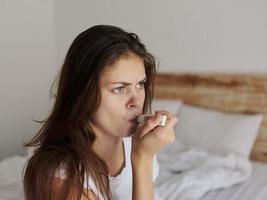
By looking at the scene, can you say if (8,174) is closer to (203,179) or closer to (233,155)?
(203,179)

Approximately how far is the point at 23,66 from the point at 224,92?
1508mm

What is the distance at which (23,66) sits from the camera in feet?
9.62

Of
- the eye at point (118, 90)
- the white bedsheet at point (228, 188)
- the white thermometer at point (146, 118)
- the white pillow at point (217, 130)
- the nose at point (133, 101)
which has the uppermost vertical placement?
the eye at point (118, 90)

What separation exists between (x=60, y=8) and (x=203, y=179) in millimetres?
1905

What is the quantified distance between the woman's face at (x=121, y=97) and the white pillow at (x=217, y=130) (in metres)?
1.18

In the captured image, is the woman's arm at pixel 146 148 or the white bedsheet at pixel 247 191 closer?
the woman's arm at pixel 146 148

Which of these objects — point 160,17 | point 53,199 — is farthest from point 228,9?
point 53,199

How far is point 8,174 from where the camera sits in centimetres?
194

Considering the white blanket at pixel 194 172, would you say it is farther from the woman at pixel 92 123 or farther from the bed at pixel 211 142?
the woman at pixel 92 123

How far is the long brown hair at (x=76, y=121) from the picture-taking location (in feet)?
3.20

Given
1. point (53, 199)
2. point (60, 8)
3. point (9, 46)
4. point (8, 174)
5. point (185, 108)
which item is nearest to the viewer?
point (53, 199)

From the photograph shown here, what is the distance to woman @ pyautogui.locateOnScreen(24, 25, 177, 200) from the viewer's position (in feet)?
3.22

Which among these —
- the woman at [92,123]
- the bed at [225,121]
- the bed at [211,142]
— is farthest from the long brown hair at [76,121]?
the bed at [225,121]

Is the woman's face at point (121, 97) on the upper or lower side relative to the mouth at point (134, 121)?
upper
